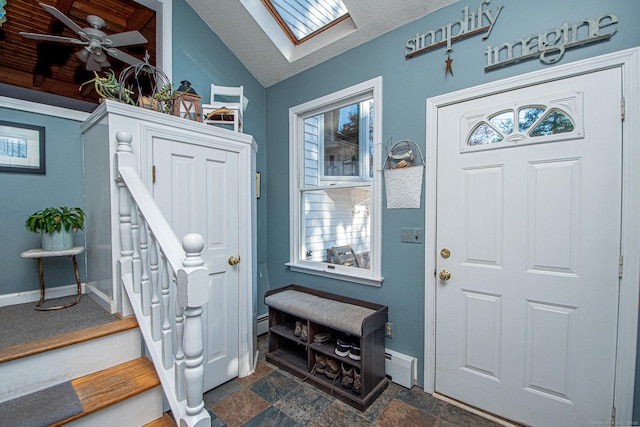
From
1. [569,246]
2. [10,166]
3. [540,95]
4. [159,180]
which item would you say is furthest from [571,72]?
[10,166]

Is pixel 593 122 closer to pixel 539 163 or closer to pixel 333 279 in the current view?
pixel 539 163

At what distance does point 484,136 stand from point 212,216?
2.05 meters

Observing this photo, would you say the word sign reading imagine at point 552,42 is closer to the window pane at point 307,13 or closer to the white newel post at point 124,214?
the window pane at point 307,13

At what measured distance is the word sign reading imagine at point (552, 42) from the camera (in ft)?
5.05

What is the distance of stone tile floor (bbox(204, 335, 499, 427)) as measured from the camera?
1.81 meters

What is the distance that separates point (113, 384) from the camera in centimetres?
124

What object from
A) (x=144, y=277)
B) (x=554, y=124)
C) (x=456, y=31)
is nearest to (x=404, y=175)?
(x=554, y=124)

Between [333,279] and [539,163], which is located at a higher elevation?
[539,163]

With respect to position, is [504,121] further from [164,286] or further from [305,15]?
[164,286]

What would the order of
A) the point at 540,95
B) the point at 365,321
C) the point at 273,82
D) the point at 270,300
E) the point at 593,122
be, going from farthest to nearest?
1. the point at 273,82
2. the point at 270,300
3. the point at 365,321
4. the point at 540,95
5. the point at 593,122

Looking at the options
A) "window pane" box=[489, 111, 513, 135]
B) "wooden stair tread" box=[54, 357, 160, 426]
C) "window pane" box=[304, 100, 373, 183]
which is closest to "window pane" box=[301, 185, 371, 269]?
"window pane" box=[304, 100, 373, 183]

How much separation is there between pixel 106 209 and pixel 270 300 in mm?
1500

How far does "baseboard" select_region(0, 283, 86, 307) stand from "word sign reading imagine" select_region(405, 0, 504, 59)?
324 centimetres

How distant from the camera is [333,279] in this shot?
8.90ft
